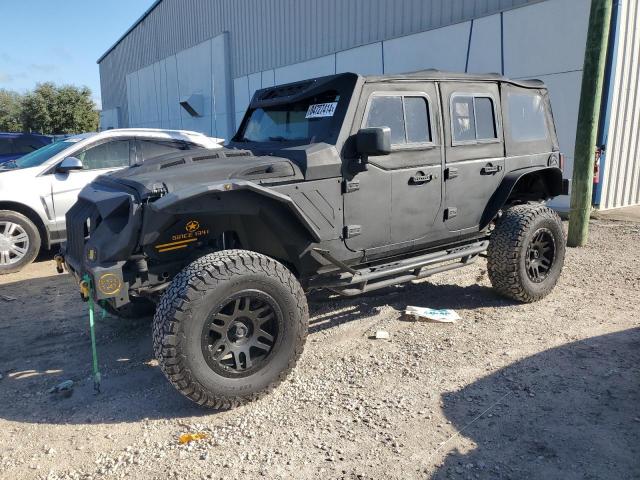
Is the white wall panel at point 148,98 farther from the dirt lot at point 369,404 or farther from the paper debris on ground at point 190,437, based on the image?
the paper debris on ground at point 190,437

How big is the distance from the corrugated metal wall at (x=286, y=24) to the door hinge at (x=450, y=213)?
295 inches

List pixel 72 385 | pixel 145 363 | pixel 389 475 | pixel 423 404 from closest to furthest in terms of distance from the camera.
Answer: pixel 389 475, pixel 423 404, pixel 72 385, pixel 145 363

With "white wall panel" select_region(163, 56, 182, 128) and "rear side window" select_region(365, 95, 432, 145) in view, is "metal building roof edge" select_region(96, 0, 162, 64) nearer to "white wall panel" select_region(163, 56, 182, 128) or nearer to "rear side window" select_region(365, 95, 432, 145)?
"white wall panel" select_region(163, 56, 182, 128)

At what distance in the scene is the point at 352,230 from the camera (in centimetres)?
393

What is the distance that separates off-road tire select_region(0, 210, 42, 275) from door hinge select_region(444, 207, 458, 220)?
5.27 metres

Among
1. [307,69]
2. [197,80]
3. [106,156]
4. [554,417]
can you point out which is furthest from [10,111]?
[554,417]

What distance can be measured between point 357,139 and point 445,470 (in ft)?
7.36

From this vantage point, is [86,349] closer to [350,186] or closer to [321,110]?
[350,186]

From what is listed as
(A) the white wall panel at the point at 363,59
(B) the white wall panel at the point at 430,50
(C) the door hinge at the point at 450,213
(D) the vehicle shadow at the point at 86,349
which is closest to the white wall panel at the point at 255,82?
(A) the white wall panel at the point at 363,59

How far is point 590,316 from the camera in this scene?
473 centimetres

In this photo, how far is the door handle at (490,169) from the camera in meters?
4.77

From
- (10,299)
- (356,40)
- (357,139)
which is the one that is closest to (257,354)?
(357,139)

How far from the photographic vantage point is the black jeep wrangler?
3182mm

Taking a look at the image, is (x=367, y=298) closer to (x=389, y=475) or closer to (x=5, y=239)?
(x=389, y=475)
